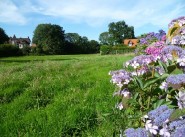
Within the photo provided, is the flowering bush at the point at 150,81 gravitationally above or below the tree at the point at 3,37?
below

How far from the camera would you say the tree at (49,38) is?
347 feet

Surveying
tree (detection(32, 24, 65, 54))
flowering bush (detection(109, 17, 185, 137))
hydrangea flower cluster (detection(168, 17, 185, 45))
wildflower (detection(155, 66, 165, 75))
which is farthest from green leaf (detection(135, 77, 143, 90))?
tree (detection(32, 24, 65, 54))

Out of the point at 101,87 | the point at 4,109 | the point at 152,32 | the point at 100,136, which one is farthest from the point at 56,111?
the point at 152,32

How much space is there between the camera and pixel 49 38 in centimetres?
11312

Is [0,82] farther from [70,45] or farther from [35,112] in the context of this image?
[70,45]

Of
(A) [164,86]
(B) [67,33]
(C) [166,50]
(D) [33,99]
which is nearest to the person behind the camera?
(A) [164,86]

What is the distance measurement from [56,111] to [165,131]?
4083 mm

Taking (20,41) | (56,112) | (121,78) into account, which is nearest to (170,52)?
(121,78)

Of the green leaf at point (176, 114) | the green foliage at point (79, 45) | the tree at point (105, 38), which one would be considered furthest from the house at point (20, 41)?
the green leaf at point (176, 114)

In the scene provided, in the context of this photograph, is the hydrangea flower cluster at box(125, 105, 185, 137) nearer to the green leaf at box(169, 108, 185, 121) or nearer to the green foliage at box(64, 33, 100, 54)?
the green leaf at box(169, 108, 185, 121)

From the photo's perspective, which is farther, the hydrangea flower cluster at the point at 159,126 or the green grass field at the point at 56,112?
the green grass field at the point at 56,112

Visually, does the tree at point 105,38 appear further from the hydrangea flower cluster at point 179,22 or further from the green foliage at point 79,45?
the hydrangea flower cluster at point 179,22

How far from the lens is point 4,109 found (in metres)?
6.29

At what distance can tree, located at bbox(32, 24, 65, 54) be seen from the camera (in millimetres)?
105688
